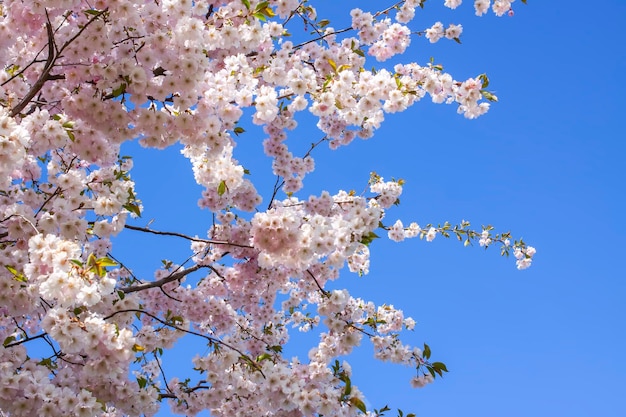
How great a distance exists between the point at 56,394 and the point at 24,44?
3729 millimetres

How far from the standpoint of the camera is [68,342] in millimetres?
4285

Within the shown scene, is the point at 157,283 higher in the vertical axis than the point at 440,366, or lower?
higher

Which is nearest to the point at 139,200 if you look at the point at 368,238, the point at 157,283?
the point at 157,283

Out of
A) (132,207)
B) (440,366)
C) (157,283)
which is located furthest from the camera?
(157,283)

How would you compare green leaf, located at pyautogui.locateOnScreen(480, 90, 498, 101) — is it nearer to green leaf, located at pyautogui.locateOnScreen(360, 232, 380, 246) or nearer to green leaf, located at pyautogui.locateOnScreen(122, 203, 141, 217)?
green leaf, located at pyautogui.locateOnScreen(360, 232, 380, 246)

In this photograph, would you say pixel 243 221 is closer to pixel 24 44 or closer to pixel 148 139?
pixel 148 139

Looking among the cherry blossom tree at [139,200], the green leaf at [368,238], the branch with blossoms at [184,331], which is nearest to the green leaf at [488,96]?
the cherry blossom tree at [139,200]

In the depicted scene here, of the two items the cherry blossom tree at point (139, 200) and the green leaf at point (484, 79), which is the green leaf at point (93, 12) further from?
the green leaf at point (484, 79)

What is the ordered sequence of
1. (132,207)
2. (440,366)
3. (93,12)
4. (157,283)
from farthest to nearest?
(157,283) → (440,366) → (132,207) → (93,12)

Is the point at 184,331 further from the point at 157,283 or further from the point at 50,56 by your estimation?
the point at 50,56

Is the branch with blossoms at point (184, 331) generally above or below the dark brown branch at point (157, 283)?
below

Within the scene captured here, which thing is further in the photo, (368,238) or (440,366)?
(440,366)

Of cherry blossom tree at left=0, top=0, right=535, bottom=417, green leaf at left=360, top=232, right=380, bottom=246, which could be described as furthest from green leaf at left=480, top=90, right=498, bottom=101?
green leaf at left=360, top=232, right=380, bottom=246

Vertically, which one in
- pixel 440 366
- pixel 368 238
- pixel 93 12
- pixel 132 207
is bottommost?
pixel 440 366
